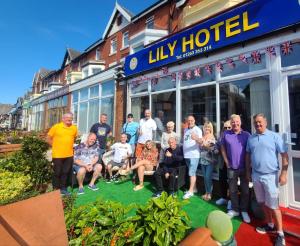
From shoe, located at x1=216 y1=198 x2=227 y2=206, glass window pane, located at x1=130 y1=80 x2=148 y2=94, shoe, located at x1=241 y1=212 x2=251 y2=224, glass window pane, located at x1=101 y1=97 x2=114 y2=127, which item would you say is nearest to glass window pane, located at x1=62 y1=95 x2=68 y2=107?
glass window pane, located at x1=101 y1=97 x2=114 y2=127

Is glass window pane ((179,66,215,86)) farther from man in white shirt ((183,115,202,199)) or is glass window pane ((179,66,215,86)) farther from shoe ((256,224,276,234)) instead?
shoe ((256,224,276,234))

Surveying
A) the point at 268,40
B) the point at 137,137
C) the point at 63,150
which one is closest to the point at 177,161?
the point at 137,137

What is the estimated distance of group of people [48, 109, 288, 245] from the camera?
317 cm

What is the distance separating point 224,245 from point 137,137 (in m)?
5.49

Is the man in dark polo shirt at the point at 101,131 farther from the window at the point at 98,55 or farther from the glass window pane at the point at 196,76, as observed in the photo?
the window at the point at 98,55

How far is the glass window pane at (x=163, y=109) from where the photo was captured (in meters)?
6.83

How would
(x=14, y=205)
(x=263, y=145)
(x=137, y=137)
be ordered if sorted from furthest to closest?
1. (x=137, y=137)
2. (x=263, y=145)
3. (x=14, y=205)

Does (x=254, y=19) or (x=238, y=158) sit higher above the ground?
(x=254, y=19)

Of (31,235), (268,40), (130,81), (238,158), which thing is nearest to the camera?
(31,235)

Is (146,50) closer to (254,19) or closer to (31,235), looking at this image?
(254,19)

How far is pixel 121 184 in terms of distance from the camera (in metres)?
5.88

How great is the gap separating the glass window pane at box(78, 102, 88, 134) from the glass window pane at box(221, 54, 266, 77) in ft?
30.9

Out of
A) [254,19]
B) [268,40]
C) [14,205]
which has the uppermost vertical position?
[254,19]

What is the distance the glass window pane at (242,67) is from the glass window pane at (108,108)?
611 centimetres
